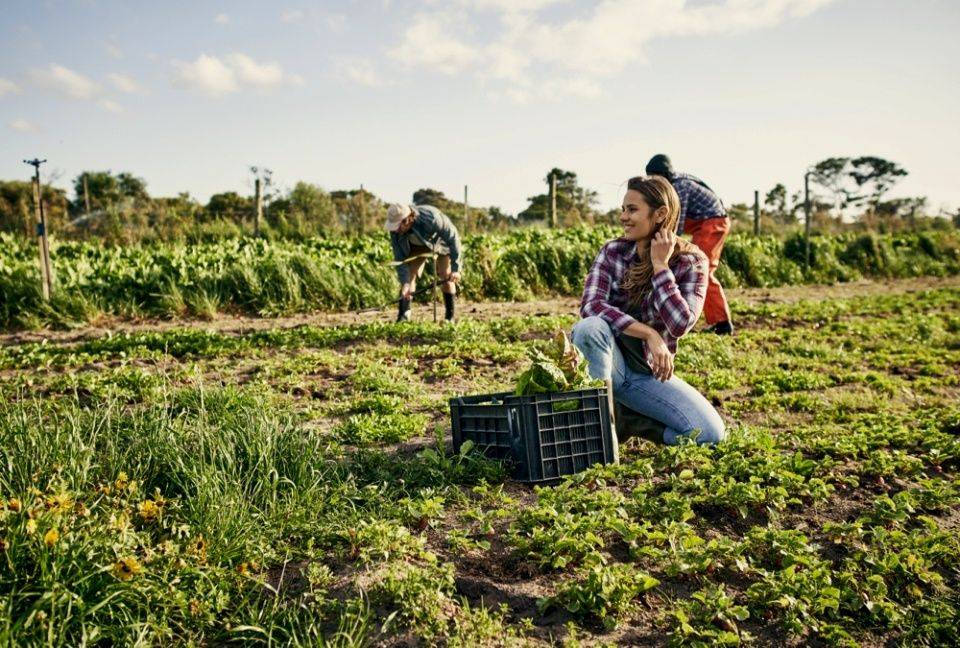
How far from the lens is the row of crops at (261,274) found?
1053cm

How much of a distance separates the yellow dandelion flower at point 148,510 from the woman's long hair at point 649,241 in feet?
9.73

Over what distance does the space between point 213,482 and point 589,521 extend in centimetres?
165

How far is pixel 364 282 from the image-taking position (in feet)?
40.6

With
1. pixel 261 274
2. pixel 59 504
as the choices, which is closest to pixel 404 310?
pixel 261 274

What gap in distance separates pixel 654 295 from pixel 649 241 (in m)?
0.37

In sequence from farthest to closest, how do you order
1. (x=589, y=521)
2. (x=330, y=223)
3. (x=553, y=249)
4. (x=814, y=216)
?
(x=814, y=216) → (x=330, y=223) → (x=553, y=249) → (x=589, y=521)

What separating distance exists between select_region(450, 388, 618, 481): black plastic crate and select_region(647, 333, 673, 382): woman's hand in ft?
1.80

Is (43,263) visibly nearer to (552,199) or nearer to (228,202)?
(552,199)

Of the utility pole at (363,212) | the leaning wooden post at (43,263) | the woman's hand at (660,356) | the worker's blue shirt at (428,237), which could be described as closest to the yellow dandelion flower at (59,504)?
the woman's hand at (660,356)

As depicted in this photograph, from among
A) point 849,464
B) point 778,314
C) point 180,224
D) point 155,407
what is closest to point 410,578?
point 155,407

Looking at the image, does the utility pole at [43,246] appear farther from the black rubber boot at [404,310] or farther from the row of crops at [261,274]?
the black rubber boot at [404,310]

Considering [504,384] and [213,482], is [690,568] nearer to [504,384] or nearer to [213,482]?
[213,482]

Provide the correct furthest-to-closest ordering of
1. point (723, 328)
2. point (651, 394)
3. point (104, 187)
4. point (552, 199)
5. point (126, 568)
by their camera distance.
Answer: point (104, 187) → point (552, 199) → point (723, 328) → point (651, 394) → point (126, 568)

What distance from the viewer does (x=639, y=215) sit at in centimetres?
438
